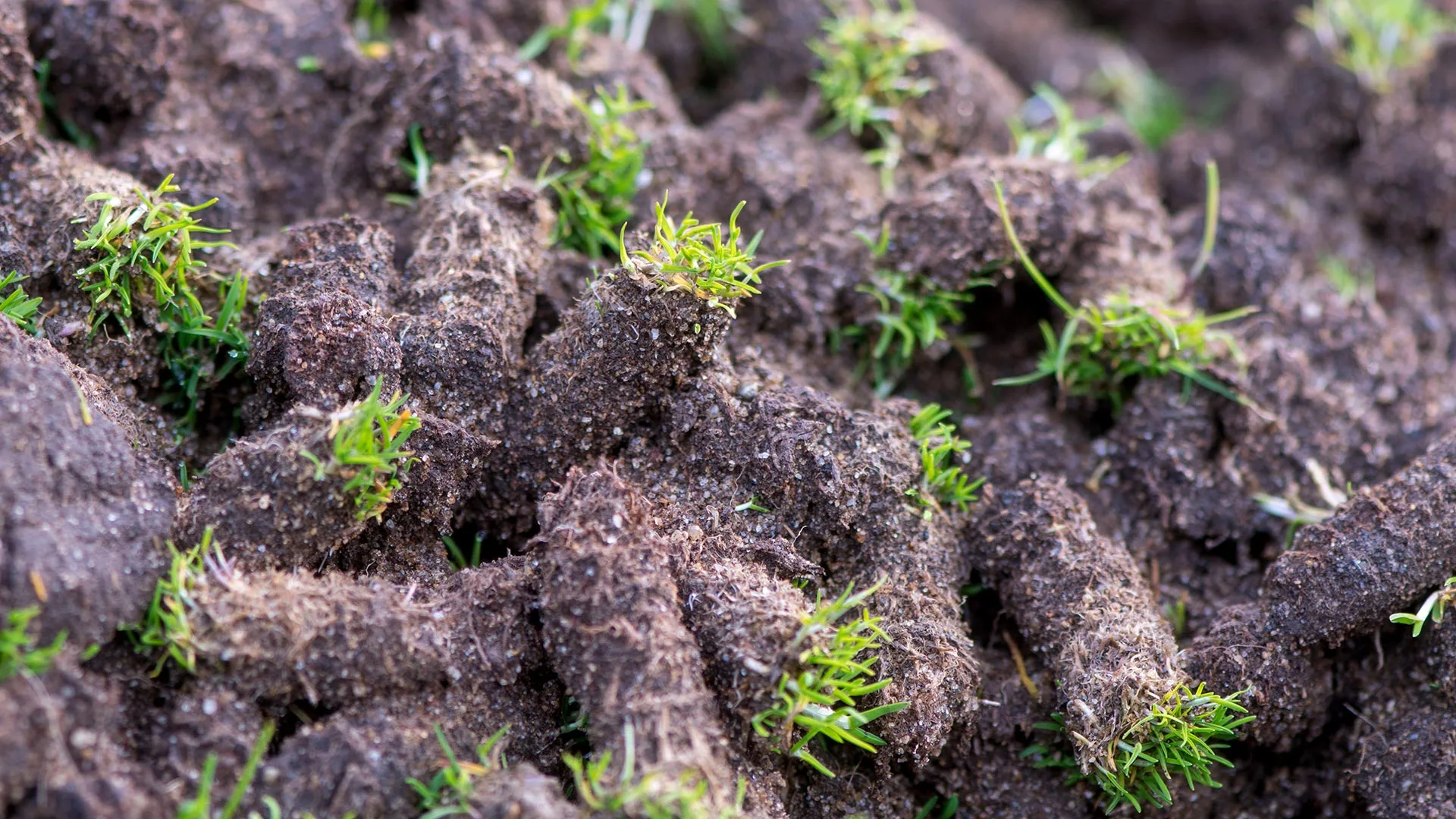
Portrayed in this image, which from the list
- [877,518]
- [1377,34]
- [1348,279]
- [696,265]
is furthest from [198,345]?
[1377,34]

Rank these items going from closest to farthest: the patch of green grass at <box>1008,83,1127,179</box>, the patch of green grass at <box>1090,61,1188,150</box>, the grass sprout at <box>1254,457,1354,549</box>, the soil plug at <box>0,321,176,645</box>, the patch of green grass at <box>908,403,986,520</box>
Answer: the soil plug at <box>0,321,176,645</box> < the patch of green grass at <box>908,403,986,520</box> < the grass sprout at <box>1254,457,1354,549</box> < the patch of green grass at <box>1008,83,1127,179</box> < the patch of green grass at <box>1090,61,1188,150</box>

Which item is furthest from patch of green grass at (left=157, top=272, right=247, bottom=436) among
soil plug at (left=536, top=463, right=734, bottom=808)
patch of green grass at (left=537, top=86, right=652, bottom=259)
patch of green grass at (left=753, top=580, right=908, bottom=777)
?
patch of green grass at (left=753, top=580, right=908, bottom=777)

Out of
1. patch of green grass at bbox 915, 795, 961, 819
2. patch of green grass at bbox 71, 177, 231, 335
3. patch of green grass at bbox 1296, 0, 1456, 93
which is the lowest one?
patch of green grass at bbox 915, 795, 961, 819

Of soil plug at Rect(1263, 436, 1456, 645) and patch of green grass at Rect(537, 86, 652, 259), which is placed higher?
patch of green grass at Rect(537, 86, 652, 259)

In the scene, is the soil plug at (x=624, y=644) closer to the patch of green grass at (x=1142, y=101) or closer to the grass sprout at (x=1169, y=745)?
the grass sprout at (x=1169, y=745)

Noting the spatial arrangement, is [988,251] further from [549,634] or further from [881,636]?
[549,634]

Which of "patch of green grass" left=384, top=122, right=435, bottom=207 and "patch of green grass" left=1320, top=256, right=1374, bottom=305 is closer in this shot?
"patch of green grass" left=384, top=122, right=435, bottom=207

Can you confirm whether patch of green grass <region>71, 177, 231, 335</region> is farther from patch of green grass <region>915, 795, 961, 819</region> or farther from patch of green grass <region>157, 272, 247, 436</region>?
patch of green grass <region>915, 795, 961, 819</region>
